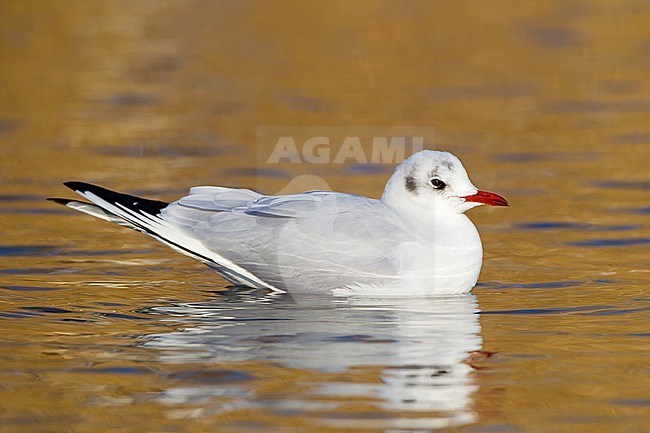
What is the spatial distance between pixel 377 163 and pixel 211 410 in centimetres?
679

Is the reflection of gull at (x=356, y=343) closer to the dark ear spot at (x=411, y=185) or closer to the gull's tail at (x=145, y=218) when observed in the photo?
the gull's tail at (x=145, y=218)

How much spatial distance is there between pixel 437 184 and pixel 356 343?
1.35 meters

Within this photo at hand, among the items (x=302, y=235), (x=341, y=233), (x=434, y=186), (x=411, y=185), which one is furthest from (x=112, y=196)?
(x=434, y=186)

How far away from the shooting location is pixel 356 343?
683cm

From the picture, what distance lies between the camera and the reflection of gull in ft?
19.6

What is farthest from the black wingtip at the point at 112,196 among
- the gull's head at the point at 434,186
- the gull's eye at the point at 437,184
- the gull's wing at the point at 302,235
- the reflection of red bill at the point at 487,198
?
the reflection of red bill at the point at 487,198

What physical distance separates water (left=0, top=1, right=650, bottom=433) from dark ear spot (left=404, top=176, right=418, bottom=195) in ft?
2.12

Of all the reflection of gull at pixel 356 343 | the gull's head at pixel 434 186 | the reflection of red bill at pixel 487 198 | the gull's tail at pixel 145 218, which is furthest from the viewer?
the gull's tail at pixel 145 218

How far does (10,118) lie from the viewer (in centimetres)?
1437

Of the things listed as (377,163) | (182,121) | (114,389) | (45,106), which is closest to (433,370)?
(114,389)

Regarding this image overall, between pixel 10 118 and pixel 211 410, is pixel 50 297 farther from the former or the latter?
pixel 10 118

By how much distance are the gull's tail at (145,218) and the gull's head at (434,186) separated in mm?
927

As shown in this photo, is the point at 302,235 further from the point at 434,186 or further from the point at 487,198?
the point at 487,198

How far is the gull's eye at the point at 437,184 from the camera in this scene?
7.79m
